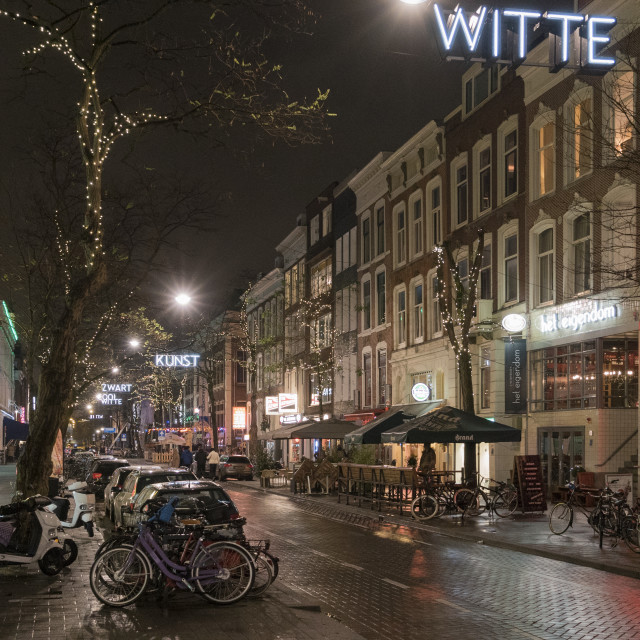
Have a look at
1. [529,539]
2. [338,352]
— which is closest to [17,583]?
[529,539]

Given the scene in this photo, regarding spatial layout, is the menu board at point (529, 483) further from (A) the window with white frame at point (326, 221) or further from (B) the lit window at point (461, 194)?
(A) the window with white frame at point (326, 221)

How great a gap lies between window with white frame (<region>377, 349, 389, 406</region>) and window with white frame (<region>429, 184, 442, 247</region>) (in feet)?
24.8

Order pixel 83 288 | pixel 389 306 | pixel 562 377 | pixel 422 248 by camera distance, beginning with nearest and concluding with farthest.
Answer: pixel 83 288, pixel 562 377, pixel 422 248, pixel 389 306

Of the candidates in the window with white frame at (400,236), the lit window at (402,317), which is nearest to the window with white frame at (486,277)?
the lit window at (402,317)

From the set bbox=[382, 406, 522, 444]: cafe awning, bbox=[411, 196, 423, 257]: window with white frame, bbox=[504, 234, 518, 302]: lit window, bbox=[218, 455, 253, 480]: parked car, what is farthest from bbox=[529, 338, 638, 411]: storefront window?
bbox=[218, 455, 253, 480]: parked car

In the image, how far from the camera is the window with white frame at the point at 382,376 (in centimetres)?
4531

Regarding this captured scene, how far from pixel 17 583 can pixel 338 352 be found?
130 ft

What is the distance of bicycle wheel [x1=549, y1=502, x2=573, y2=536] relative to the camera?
19859mm

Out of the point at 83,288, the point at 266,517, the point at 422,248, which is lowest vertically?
the point at 266,517

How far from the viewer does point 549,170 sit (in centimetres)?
3072

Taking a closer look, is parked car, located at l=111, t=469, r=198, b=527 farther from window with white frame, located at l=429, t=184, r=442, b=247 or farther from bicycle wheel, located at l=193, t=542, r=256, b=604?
window with white frame, located at l=429, t=184, r=442, b=247

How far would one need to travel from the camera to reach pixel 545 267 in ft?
101

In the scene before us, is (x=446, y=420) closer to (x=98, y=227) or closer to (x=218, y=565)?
(x=98, y=227)

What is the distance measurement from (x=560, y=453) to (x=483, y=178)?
1142cm
